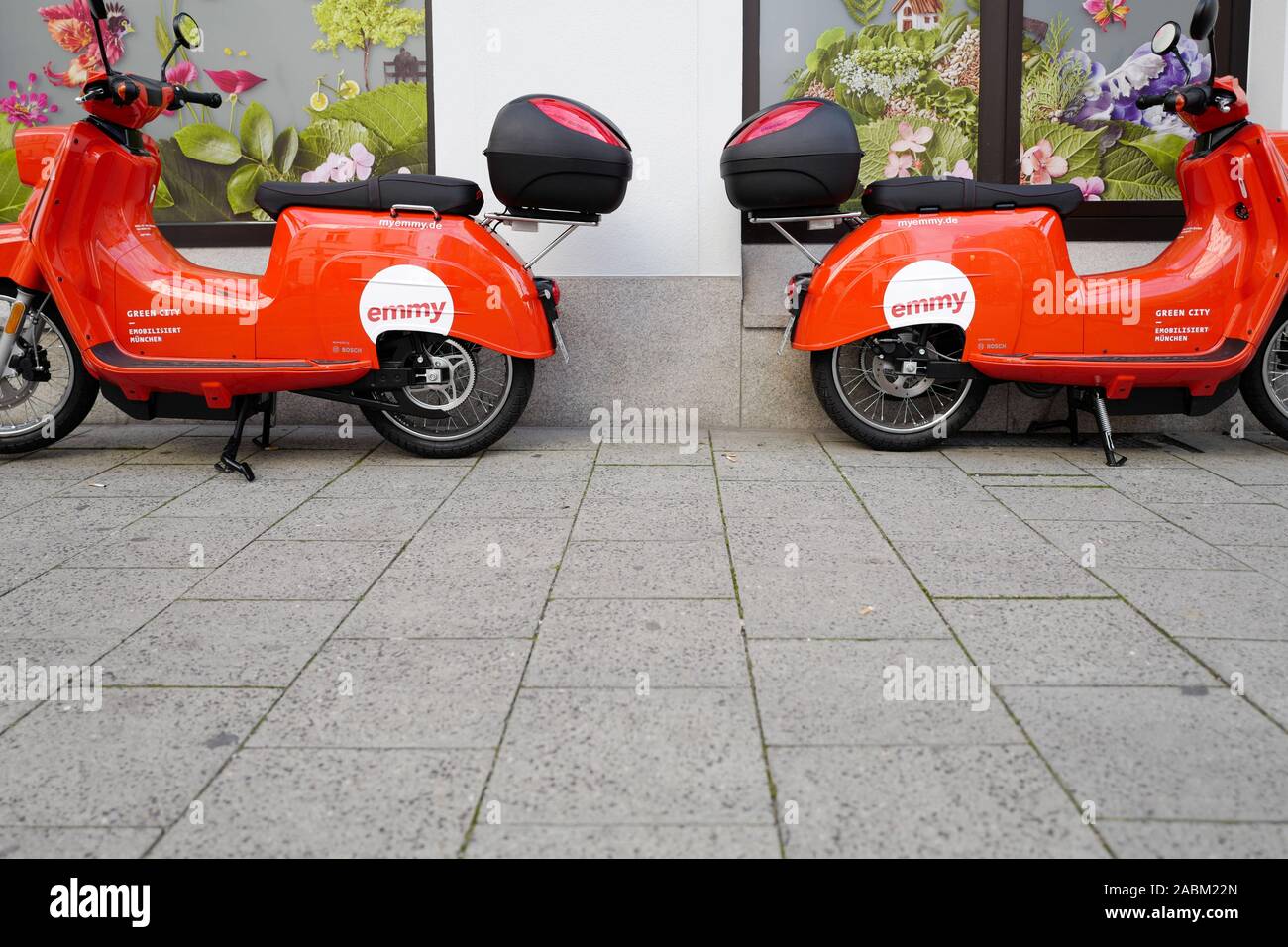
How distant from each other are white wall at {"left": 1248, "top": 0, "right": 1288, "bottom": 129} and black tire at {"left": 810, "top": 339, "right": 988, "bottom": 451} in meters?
2.45

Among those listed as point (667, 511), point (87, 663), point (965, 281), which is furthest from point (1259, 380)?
point (87, 663)

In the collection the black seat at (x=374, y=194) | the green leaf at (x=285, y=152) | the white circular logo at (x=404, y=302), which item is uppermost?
the green leaf at (x=285, y=152)

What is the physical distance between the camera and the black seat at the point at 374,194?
210 inches

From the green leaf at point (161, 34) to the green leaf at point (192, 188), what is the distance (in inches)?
21.2

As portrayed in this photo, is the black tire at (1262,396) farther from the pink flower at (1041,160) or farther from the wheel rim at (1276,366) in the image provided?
the pink flower at (1041,160)

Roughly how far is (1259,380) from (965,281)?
161 centimetres

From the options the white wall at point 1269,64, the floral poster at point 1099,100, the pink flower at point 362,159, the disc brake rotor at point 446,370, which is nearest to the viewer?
the disc brake rotor at point 446,370

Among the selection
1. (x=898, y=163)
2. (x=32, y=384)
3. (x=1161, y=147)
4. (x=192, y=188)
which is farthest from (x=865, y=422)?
(x=192, y=188)

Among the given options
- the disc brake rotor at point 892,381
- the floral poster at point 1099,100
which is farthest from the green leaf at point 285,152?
the floral poster at point 1099,100

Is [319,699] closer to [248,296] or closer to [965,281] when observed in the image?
[248,296]

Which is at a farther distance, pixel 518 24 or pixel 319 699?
pixel 518 24
